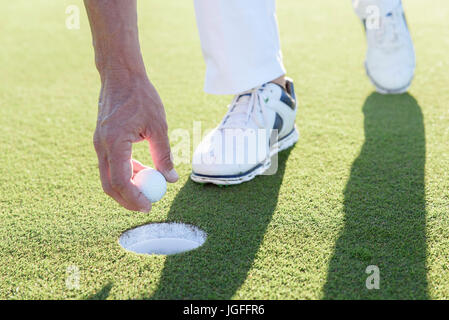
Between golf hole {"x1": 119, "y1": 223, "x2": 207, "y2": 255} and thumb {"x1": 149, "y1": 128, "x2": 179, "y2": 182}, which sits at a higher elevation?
thumb {"x1": 149, "y1": 128, "x2": 179, "y2": 182}

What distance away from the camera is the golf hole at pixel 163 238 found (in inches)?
70.1

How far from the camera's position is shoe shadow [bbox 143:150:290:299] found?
58.0 inches

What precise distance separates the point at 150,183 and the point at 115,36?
0.52 m

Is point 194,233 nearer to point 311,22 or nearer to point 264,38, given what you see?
point 264,38

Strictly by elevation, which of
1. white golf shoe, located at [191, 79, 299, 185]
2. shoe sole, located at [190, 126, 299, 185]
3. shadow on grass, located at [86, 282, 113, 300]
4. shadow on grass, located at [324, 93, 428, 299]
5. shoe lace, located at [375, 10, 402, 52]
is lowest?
shadow on grass, located at [324, 93, 428, 299]

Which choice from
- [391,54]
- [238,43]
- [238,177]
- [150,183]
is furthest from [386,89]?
[150,183]

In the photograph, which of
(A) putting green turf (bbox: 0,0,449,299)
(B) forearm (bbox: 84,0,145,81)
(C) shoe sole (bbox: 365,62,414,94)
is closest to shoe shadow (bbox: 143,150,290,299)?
(A) putting green turf (bbox: 0,0,449,299)

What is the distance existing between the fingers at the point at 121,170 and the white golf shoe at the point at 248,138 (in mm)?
730

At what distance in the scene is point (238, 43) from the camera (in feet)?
6.91

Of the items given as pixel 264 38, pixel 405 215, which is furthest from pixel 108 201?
pixel 405 215

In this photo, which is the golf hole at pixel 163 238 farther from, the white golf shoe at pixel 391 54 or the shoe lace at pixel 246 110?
the white golf shoe at pixel 391 54

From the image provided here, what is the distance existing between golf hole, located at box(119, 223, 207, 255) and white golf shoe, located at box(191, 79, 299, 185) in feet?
1.00

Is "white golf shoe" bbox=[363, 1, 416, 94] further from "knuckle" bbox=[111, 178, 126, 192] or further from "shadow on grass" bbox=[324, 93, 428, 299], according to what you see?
"knuckle" bbox=[111, 178, 126, 192]

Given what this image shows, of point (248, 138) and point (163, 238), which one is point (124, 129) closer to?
point (163, 238)
